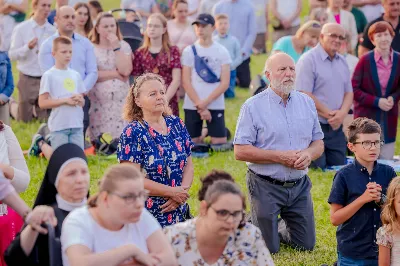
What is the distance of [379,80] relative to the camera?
11.0 m

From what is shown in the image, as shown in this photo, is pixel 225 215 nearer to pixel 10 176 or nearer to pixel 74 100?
Answer: pixel 10 176

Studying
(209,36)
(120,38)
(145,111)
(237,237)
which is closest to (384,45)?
(209,36)

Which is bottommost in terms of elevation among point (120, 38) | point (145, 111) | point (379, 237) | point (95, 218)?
point (379, 237)

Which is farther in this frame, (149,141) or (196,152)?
(196,152)

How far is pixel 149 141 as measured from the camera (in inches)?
270

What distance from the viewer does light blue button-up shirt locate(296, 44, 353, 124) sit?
10430 millimetres

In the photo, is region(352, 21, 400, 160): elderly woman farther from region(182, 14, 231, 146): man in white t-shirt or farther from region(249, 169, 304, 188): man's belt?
region(249, 169, 304, 188): man's belt

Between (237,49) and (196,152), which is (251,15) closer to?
(237,49)

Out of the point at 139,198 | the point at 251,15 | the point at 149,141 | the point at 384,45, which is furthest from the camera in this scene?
the point at 251,15

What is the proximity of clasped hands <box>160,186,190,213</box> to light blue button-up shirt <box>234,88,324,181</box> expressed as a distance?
0.89 meters

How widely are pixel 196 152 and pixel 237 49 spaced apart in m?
4.19

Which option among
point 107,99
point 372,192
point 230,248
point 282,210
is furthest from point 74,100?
point 230,248

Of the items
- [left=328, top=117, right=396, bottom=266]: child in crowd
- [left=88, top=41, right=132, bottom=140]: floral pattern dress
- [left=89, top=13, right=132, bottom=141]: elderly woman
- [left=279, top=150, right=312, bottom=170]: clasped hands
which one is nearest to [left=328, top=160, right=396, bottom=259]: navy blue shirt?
[left=328, top=117, right=396, bottom=266]: child in crowd

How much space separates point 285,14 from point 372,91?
704 centimetres
